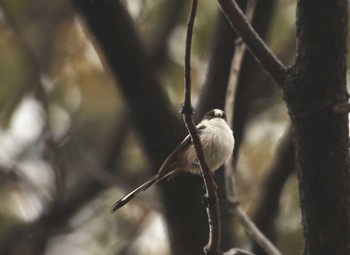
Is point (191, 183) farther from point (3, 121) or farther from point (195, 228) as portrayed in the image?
point (3, 121)

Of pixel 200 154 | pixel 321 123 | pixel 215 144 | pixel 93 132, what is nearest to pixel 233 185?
pixel 215 144

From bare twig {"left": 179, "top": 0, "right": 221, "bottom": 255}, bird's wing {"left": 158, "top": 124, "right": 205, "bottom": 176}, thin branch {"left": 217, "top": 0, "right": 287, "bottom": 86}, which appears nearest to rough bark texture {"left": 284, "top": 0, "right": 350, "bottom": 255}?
thin branch {"left": 217, "top": 0, "right": 287, "bottom": 86}

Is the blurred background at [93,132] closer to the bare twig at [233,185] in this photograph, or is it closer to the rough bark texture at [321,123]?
the bare twig at [233,185]

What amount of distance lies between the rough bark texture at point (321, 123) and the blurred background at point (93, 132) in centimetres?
152

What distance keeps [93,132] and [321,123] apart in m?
3.27

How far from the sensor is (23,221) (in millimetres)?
4922

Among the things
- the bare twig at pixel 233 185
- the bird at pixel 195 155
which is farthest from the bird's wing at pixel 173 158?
the bare twig at pixel 233 185

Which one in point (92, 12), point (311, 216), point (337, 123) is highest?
point (92, 12)

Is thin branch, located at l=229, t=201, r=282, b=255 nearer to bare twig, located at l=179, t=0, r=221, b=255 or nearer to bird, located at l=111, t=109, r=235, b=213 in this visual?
bird, located at l=111, t=109, r=235, b=213

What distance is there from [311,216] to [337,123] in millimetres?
350

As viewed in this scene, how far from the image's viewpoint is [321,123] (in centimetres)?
226

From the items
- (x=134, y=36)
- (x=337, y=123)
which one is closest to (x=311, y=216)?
(x=337, y=123)

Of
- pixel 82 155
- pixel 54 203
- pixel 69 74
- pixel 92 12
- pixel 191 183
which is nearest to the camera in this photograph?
pixel 92 12

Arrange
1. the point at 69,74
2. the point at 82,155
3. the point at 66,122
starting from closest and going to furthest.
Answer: the point at 82,155 → the point at 66,122 → the point at 69,74
